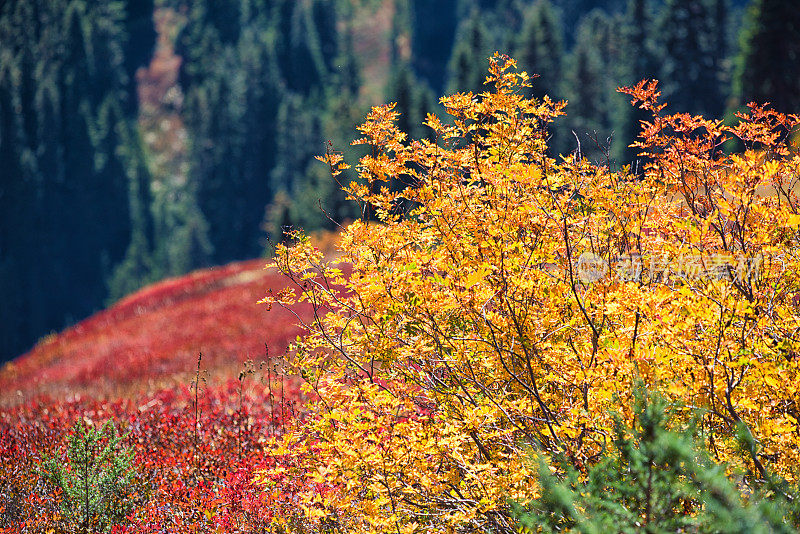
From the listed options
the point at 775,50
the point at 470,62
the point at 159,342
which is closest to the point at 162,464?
the point at 159,342

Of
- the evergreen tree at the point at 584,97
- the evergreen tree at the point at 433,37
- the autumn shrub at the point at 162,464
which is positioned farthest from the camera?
the evergreen tree at the point at 433,37

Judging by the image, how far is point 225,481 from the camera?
6.76 metres

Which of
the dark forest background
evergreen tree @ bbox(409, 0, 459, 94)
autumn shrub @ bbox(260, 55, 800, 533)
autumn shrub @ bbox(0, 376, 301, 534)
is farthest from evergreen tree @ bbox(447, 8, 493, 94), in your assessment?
evergreen tree @ bbox(409, 0, 459, 94)

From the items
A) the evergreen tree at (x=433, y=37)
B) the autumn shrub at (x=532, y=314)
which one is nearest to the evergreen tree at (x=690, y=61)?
the autumn shrub at (x=532, y=314)

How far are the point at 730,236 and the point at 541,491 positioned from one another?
1936 millimetres

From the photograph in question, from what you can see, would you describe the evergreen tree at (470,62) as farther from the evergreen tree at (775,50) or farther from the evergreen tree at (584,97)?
the evergreen tree at (775,50)

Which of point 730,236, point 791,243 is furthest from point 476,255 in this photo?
point 791,243

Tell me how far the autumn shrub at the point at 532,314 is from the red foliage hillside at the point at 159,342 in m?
6.80

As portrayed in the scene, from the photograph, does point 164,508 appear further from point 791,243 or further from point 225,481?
point 791,243

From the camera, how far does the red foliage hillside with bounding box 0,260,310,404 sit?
531 inches

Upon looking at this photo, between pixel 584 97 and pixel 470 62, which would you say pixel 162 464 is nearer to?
pixel 470 62

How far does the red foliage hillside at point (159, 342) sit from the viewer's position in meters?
13.5

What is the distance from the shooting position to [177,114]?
4683 inches

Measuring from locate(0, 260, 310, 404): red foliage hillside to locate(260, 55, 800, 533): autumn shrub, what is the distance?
6805 millimetres
